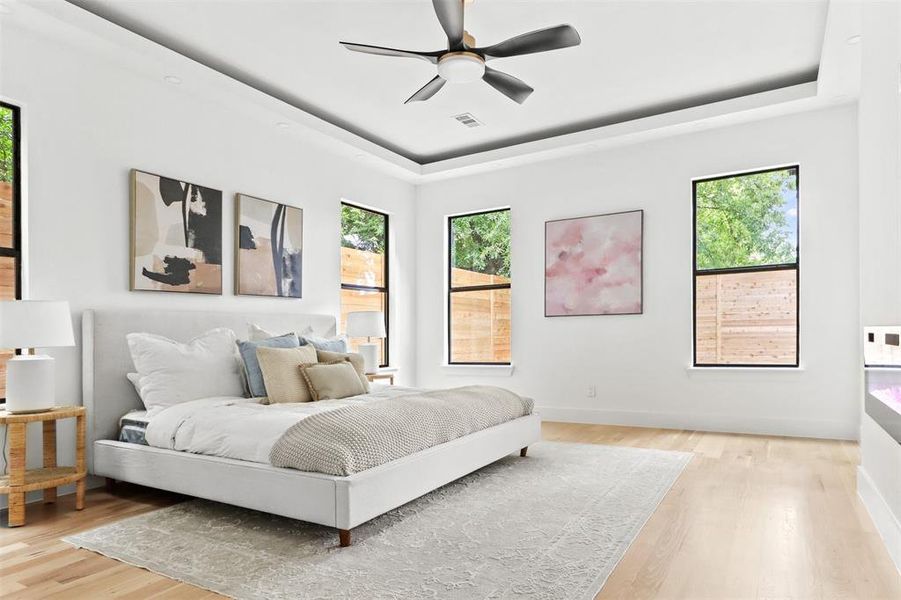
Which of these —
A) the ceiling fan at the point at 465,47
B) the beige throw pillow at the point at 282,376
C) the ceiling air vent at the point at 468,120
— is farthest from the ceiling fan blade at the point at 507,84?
the beige throw pillow at the point at 282,376

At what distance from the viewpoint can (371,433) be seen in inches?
106

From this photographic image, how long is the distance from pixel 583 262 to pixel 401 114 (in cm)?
226

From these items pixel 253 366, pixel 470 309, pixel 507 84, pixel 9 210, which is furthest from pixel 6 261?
pixel 470 309

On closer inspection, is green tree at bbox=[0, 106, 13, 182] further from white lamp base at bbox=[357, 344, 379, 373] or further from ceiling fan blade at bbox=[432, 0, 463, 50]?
white lamp base at bbox=[357, 344, 379, 373]

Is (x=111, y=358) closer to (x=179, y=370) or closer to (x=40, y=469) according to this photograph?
(x=179, y=370)

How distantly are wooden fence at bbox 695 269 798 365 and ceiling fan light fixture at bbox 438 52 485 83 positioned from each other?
121 inches

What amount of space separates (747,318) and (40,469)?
5.22 metres

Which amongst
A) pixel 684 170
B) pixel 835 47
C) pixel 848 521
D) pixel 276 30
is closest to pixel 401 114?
pixel 276 30

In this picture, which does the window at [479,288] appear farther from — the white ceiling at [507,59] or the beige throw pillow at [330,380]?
the beige throw pillow at [330,380]

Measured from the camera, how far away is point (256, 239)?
4754mm

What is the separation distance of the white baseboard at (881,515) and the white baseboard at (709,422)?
1653 mm

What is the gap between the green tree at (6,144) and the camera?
10.8 ft

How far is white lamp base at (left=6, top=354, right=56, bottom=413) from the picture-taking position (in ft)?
9.49

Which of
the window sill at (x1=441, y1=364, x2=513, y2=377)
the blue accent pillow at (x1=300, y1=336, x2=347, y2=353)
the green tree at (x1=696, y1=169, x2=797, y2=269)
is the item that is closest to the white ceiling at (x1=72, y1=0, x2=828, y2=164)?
the green tree at (x1=696, y1=169, x2=797, y2=269)
